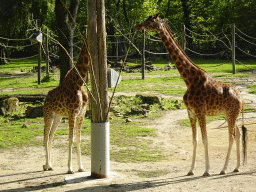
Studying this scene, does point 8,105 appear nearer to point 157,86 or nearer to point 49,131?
point 49,131

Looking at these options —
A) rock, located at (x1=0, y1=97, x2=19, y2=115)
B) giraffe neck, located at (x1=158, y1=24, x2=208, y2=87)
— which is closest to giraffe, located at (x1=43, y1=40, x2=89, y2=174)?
giraffe neck, located at (x1=158, y1=24, x2=208, y2=87)

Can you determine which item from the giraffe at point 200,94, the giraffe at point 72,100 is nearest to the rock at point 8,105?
the giraffe at point 72,100

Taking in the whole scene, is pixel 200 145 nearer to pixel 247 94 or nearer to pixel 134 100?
pixel 134 100

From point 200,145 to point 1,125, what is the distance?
5787 mm

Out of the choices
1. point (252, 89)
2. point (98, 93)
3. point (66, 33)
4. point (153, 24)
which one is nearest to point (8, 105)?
point (66, 33)

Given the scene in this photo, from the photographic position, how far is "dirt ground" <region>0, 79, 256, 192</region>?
5.14 m

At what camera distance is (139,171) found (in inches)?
240

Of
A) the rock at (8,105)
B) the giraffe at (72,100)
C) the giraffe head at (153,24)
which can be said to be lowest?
the rock at (8,105)

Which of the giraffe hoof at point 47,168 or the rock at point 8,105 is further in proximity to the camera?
the rock at point 8,105

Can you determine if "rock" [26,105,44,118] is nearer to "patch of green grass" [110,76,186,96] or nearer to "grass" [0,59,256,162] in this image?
"grass" [0,59,256,162]

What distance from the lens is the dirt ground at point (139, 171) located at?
514 centimetres

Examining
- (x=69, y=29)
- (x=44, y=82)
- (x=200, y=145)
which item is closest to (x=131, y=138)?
(x=200, y=145)

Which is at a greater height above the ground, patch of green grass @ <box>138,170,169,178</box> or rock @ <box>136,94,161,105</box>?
rock @ <box>136,94,161,105</box>

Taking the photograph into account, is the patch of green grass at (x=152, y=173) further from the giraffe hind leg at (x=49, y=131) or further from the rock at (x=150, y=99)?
the rock at (x=150, y=99)
